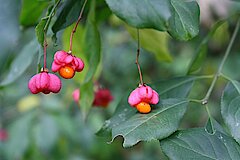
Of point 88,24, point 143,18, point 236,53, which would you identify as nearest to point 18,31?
point 88,24

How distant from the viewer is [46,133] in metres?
2.64

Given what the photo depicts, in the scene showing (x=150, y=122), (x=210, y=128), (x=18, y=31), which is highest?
(x=18, y=31)

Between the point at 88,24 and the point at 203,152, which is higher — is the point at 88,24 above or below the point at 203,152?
above

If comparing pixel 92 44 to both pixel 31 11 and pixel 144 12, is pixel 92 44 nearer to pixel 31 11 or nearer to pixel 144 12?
pixel 31 11

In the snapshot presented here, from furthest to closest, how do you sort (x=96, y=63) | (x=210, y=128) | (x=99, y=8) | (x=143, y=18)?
(x=99, y=8)
(x=96, y=63)
(x=210, y=128)
(x=143, y=18)

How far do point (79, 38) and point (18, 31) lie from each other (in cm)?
22

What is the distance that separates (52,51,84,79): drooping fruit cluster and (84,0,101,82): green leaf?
222 millimetres

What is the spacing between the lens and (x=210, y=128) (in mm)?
1120

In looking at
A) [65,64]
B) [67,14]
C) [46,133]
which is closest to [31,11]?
[67,14]

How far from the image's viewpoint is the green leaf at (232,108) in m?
1.08

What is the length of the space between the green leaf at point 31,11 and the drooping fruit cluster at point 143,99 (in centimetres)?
39

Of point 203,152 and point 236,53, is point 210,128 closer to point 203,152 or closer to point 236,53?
point 203,152

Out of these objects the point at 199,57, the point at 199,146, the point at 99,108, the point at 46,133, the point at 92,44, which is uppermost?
the point at 92,44

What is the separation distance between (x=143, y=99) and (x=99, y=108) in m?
2.22
